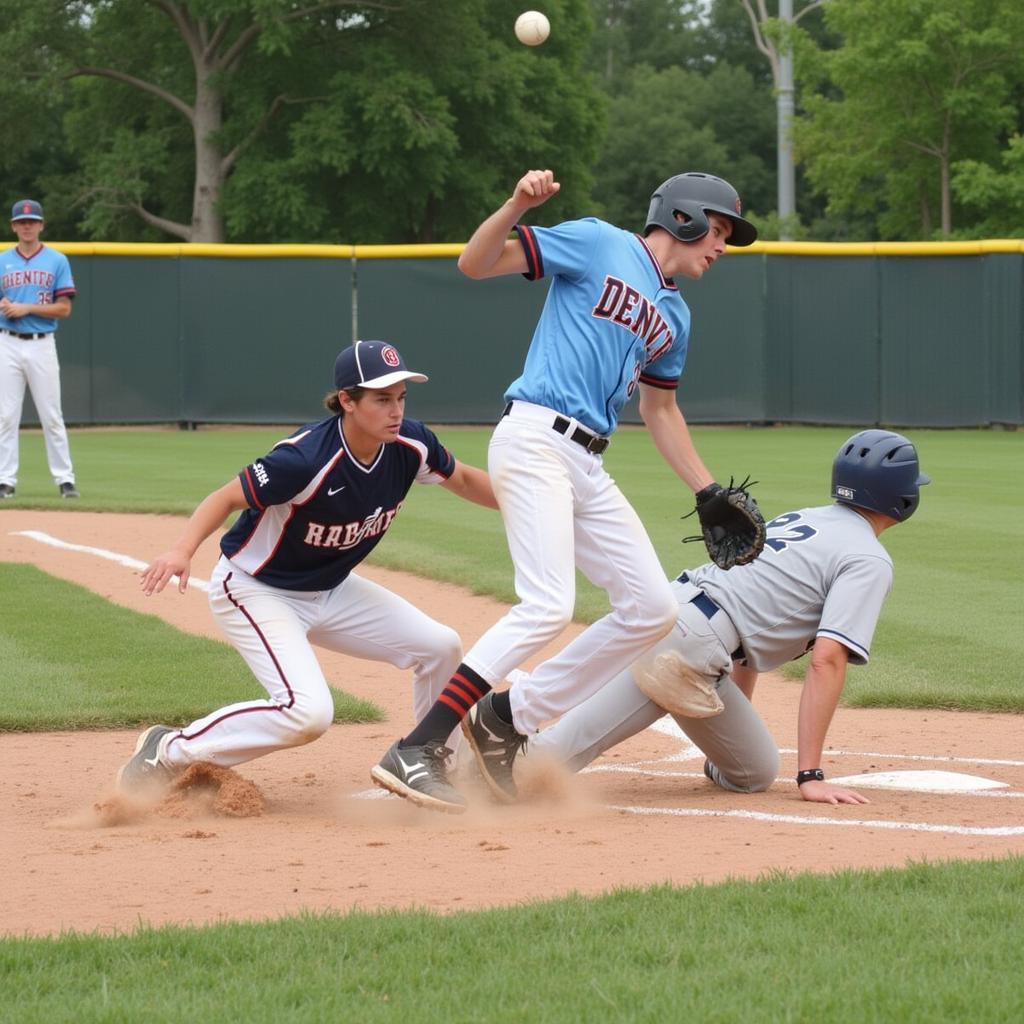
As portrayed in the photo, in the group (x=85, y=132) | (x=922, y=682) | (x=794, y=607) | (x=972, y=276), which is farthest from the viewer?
(x=85, y=132)

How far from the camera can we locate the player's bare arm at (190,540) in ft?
15.5

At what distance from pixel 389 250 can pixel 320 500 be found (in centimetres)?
1751

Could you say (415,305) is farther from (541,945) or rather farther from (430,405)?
(541,945)

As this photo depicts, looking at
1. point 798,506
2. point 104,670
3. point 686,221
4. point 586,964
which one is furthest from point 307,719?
point 798,506

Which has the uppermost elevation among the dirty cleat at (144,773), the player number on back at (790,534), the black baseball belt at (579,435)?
the black baseball belt at (579,435)

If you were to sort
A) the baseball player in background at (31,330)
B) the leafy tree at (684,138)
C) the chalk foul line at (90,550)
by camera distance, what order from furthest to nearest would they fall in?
the leafy tree at (684,138) < the baseball player in background at (31,330) < the chalk foul line at (90,550)

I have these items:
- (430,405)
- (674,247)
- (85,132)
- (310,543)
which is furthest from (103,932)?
(85,132)

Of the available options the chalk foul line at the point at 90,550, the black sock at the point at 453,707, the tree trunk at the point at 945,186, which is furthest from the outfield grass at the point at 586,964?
the tree trunk at the point at 945,186

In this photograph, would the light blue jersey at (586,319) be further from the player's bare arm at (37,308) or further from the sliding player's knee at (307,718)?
the player's bare arm at (37,308)

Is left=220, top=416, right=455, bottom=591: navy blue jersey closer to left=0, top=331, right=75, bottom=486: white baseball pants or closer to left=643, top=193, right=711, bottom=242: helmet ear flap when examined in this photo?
left=643, top=193, right=711, bottom=242: helmet ear flap

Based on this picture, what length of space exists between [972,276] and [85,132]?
2520 cm

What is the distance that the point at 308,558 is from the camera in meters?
5.16

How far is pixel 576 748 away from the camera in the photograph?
210 inches

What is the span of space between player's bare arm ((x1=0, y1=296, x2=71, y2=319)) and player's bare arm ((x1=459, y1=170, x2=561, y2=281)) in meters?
8.14
